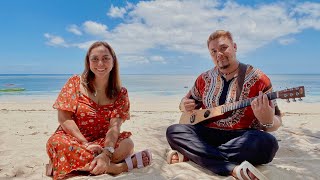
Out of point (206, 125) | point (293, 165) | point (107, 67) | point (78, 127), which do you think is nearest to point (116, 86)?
point (107, 67)

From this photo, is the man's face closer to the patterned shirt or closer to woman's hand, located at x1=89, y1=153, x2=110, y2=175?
the patterned shirt

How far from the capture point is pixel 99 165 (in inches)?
119

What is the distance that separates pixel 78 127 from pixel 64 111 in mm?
236

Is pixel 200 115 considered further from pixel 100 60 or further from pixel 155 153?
pixel 100 60

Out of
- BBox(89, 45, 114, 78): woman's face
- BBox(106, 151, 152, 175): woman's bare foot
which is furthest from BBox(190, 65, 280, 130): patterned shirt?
BBox(89, 45, 114, 78): woman's face

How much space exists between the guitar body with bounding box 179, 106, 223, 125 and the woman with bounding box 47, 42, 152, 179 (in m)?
0.71

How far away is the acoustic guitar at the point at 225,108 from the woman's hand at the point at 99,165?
117 cm

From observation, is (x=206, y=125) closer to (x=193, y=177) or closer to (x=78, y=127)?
(x=193, y=177)

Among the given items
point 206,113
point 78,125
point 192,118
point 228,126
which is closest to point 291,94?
point 228,126

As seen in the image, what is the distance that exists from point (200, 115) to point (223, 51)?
2.60 ft

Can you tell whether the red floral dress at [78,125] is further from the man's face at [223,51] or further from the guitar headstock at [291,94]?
the guitar headstock at [291,94]

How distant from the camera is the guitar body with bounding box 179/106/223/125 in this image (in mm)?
3412

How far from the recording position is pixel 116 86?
3562 mm

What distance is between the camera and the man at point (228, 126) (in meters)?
3.09
